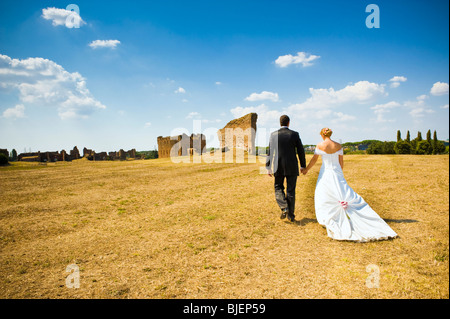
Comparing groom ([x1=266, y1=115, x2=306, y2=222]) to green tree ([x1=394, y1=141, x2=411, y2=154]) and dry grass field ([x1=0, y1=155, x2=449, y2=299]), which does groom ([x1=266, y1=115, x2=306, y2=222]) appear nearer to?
dry grass field ([x1=0, y1=155, x2=449, y2=299])

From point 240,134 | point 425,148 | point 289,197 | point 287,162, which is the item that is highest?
point 240,134

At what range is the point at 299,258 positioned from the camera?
173 inches

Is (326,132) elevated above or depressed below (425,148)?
below

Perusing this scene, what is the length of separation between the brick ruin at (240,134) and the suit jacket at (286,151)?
103ft

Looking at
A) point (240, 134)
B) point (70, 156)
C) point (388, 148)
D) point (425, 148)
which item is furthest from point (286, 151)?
point (388, 148)

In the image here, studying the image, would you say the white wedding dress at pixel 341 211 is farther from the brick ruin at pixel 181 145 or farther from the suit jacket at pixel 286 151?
the brick ruin at pixel 181 145

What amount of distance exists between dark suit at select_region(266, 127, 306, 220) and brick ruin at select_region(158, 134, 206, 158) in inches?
1483

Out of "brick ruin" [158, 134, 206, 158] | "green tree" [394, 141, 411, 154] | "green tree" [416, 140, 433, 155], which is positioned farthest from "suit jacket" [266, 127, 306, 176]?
"green tree" [394, 141, 411, 154]

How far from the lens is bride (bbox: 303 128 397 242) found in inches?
203

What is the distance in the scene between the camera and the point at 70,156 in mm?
49281

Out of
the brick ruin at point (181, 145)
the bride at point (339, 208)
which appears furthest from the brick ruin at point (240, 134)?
the bride at point (339, 208)

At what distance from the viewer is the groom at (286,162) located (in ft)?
21.2

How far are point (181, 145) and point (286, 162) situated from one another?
43772mm

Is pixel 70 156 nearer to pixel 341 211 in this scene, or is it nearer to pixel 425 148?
pixel 341 211
